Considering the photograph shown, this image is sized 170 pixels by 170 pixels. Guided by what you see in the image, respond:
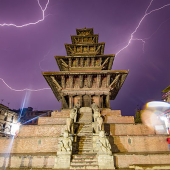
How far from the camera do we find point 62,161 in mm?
6359

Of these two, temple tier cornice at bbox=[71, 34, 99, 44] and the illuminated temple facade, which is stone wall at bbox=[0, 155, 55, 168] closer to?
the illuminated temple facade

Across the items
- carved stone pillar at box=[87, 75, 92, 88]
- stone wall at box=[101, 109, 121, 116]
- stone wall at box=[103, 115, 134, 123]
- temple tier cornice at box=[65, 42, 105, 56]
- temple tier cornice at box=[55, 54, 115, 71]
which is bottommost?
stone wall at box=[103, 115, 134, 123]

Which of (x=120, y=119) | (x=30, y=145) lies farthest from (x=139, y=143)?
(x=30, y=145)

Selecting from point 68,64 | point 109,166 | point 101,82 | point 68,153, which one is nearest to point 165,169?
point 109,166

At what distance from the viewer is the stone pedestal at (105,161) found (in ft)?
20.5

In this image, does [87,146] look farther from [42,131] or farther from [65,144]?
[42,131]

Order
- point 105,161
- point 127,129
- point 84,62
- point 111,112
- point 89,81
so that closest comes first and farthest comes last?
point 105,161 → point 127,129 → point 111,112 → point 89,81 → point 84,62

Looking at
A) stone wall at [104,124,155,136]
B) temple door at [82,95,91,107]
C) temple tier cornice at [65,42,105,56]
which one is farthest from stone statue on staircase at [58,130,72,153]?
temple tier cornice at [65,42,105,56]

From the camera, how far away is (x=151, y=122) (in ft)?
33.1

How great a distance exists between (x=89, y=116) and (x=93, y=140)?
14.0 feet

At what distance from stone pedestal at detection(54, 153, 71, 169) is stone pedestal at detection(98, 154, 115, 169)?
1.66 m

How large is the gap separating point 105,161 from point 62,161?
2291 millimetres

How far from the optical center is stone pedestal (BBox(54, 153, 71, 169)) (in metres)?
6.26

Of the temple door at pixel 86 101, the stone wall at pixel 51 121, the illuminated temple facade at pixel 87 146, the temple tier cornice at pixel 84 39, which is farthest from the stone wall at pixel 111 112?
the temple tier cornice at pixel 84 39
